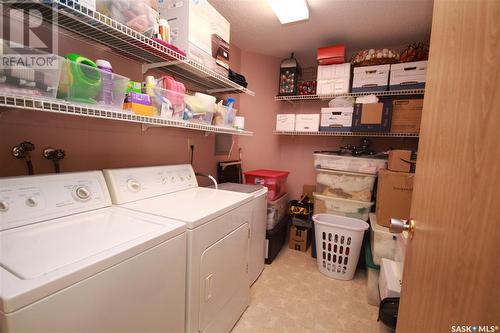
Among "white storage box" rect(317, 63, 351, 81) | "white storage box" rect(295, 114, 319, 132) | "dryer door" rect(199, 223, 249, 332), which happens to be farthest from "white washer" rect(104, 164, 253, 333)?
"white storage box" rect(317, 63, 351, 81)

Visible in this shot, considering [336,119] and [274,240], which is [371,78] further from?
[274,240]

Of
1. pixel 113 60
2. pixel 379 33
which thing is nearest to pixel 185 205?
pixel 113 60

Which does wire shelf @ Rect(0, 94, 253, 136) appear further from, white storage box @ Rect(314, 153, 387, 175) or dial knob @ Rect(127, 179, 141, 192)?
white storage box @ Rect(314, 153, 387, 175)

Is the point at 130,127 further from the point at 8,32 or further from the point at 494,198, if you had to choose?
the point at 494,198

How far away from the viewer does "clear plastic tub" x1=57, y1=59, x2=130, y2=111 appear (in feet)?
2.96

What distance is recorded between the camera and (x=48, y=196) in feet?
3.22

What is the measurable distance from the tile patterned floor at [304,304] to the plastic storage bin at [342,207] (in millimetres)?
625

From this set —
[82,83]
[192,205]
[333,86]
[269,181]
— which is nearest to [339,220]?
[269,181]

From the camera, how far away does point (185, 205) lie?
1.31 meters

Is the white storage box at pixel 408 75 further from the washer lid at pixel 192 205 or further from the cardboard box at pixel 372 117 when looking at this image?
the washer lid at pixel 192 205

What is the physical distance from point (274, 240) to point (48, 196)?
2.11 m

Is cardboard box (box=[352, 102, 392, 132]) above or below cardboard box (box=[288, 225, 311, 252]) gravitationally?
above
